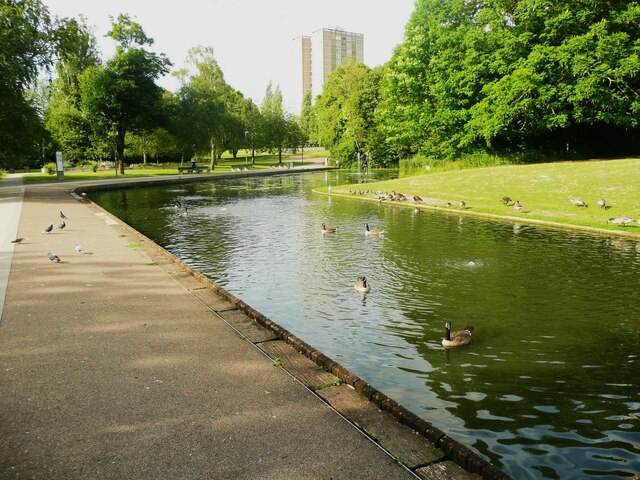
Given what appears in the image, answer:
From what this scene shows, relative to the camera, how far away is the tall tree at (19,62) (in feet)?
117

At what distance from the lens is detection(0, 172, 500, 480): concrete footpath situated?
4.58 meters

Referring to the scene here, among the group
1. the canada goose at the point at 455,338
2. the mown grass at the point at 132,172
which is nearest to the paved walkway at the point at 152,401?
the canada goose at the point at 455,338

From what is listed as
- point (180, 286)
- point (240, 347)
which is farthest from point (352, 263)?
point (240, 347)

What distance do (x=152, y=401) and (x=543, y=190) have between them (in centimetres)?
3021

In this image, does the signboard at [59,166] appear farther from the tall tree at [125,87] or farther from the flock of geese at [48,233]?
the flock of geese at [48,233]

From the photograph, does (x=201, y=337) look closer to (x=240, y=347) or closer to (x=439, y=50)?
(x=240, y=347)

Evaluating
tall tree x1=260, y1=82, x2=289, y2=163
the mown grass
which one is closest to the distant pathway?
the mown grass

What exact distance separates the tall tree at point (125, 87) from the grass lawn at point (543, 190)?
114ft

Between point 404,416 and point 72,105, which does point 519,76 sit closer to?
point 404,416

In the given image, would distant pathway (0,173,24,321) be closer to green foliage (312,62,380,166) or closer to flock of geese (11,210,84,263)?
flock of geese (11,210,84,263)

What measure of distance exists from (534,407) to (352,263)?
9056 mm

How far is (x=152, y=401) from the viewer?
577 cm

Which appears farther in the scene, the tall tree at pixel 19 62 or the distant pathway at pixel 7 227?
the tall tree at pixel 19 62

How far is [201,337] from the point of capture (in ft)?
26.3
